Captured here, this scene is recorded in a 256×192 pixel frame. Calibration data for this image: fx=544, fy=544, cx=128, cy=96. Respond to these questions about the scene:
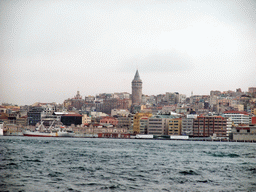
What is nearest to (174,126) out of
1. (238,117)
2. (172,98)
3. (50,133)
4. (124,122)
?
(238,117)

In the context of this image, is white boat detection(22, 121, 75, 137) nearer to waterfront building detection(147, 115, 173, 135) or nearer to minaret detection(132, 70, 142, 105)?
waterfront building detection(147, 115, 173, 135)

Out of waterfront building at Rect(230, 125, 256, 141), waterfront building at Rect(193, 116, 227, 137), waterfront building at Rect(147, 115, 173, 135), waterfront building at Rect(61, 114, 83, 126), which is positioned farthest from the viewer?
waterfront building at Rect(61, 114, 83, 126)

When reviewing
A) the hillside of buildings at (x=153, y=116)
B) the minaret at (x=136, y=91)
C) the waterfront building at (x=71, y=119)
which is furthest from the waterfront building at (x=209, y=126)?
the minaret at (x=136, y=91)

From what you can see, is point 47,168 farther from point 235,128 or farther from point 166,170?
point 235,128

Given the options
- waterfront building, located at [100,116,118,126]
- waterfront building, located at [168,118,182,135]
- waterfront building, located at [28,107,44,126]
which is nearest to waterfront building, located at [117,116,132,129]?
waterfront building, located at [100,116,118,126]

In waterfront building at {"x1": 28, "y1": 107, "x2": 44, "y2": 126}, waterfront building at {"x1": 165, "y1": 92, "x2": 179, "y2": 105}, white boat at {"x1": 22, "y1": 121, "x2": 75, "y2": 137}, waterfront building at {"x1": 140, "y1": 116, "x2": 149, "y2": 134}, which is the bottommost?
white boat at {"x1": 22, "y1": 121, "x2": 75, "y2": 137}

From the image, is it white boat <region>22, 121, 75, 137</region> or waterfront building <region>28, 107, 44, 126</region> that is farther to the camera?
waterfront building <region>28, 107, 44, 126</region>

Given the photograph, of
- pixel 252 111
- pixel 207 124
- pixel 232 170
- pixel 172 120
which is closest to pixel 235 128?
pixel 207 124

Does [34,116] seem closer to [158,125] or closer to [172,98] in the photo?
[158,125]

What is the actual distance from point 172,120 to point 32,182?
77.8 meters

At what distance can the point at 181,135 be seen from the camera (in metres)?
91.6

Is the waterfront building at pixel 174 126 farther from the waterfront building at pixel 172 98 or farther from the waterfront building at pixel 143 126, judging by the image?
the waterfront building at pixel 172 98

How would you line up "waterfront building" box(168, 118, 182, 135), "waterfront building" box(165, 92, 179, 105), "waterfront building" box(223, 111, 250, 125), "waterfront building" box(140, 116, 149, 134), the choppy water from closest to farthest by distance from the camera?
1. the choppy water
2. "waterfront building" box(168, 118, 182, 135)
3. "waterfront building" box(140, 116, 149, 134)
4. "waterfront building" box(223, 111, 250, 125)
5. "waterfront building" box(165, 92, 179, 105)

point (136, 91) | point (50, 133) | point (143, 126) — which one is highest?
point (136, 91)
